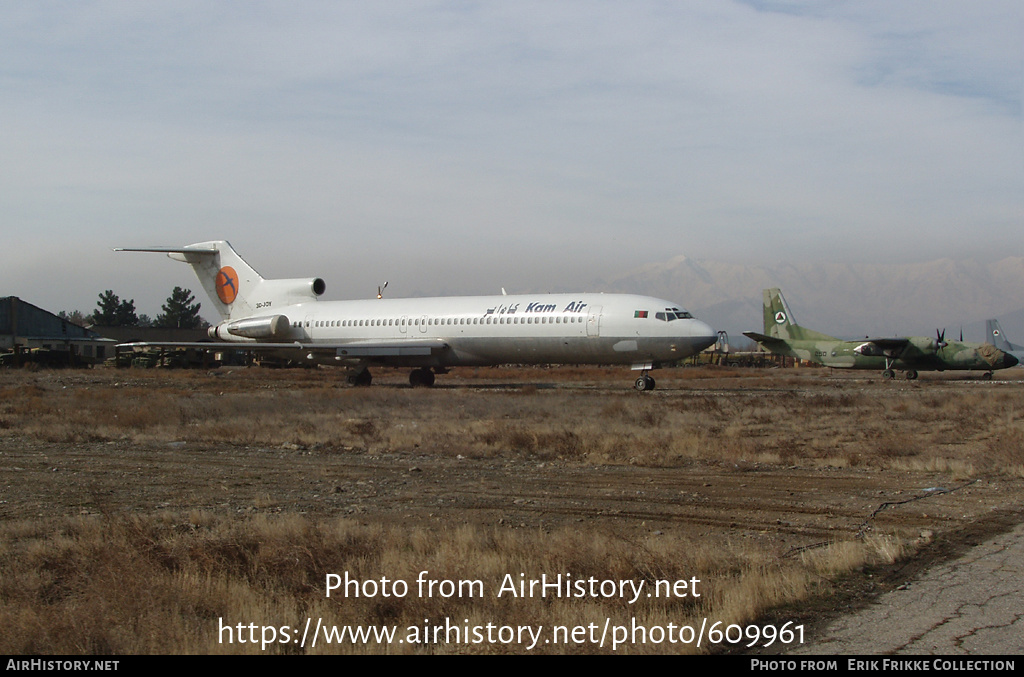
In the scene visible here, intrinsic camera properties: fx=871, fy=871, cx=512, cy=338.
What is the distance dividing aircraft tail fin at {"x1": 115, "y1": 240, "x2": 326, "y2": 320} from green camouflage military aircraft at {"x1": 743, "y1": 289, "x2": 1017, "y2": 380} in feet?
88.9

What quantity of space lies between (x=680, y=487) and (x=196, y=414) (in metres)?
14.0

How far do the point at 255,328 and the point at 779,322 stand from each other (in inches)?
1299

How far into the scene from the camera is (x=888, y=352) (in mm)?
48469

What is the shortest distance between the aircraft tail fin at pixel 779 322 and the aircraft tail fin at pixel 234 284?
96.3 ft

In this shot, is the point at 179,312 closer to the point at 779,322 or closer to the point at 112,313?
the point at 112,313

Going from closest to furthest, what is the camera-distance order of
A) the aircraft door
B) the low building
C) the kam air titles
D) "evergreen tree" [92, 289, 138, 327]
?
the aircraft door < the kam air titles < the low building < "evergreen tree" [92, 289, 138, 327]

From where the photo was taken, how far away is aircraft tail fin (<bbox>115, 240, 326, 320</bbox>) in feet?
143

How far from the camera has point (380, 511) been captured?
30.8 feet

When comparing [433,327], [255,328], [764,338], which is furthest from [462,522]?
[764,338]

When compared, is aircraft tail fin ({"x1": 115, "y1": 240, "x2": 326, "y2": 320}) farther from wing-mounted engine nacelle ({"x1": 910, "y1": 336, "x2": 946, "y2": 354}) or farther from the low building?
the low building

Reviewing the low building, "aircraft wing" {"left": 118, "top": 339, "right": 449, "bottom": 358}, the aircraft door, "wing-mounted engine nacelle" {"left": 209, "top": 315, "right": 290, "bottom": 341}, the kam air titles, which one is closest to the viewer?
the aircraft door

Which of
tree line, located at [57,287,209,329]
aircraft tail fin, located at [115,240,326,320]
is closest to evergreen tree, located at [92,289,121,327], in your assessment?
tree line, located at [57,287,209,329]

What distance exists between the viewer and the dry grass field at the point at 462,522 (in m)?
5.62
